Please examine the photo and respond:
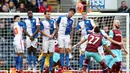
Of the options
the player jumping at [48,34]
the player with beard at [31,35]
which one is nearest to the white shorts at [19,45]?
the player with beard at [31,35]

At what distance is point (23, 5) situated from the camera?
102 feet

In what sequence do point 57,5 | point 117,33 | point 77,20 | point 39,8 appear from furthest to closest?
point 57,5 → point 39,8 → point 77,20 → point 117,33

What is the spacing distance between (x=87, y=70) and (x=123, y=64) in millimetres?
2022

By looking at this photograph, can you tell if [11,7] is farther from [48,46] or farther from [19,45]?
[48,46]

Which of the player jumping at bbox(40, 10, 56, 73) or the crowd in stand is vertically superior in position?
the crowd in stand

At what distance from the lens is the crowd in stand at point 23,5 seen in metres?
30.8

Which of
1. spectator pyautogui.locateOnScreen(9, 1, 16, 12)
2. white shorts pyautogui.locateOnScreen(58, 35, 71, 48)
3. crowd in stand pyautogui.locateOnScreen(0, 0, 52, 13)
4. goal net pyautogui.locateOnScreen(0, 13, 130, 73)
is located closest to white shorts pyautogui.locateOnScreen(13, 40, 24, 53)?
white shorts pyautogui.locateOnScreen(58, 35, 71, 48)

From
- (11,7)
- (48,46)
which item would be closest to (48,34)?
(48,46)

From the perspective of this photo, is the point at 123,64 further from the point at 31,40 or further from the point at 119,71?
the point at 31,40

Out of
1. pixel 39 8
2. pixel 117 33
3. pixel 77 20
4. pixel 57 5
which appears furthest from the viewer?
pixel 57 5

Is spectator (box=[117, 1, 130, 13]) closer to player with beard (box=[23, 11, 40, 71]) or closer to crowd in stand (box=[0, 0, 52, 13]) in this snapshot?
crowd in stand (box=[0, 0, 52, 13])

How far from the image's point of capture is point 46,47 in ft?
85.2

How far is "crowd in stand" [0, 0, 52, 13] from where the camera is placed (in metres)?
30.8

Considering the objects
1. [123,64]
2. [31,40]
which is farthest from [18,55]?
[123,64]
